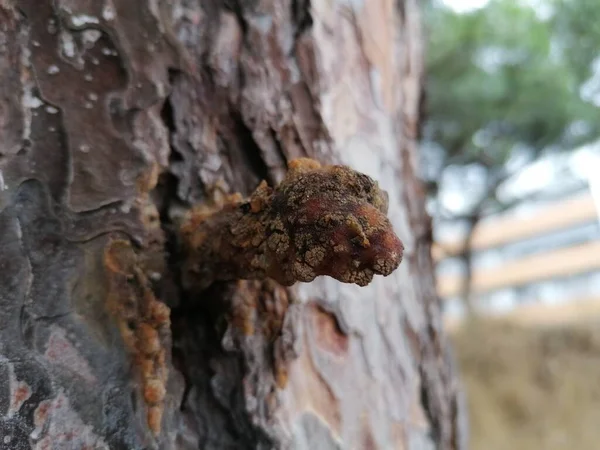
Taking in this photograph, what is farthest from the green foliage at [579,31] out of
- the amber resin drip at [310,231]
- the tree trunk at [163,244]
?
the amber resin drip at [310,231]

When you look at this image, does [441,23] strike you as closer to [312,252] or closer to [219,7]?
[219,7]

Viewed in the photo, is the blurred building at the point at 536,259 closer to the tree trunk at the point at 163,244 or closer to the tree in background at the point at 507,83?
the tree in background at the point at 507,83

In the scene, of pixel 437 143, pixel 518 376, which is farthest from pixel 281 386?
pixel 437 143

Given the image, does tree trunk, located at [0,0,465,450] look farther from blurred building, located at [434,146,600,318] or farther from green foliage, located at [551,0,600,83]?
blurred building, located at [434,146,600,318]

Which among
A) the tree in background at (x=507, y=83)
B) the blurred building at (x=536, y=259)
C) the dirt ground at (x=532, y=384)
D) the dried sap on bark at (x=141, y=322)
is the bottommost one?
the dried sap on bark at (x=141, y=322)

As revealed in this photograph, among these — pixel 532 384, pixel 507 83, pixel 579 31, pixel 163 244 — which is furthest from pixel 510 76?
pixel 163 244
